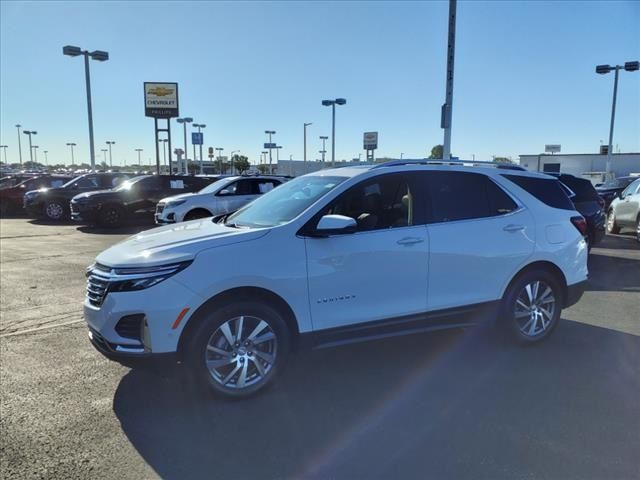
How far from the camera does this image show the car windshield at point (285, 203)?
4.27 meters

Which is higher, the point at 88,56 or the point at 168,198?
the point at 88,56

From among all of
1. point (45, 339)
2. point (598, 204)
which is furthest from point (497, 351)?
point (598, 204)

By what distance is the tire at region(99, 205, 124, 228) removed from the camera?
51.2ft

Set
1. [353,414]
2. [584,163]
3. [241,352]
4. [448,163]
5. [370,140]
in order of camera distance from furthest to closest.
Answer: [584,163] < [370,140] < [448,163] < [241,352] < [353,414]

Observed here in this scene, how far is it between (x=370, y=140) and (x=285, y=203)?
85.0 feet

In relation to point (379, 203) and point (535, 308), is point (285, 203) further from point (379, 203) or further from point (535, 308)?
point (535, 308)

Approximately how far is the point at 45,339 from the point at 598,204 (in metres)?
10.2

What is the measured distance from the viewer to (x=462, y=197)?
15.6 ft

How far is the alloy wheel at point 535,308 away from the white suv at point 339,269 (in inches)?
0.6

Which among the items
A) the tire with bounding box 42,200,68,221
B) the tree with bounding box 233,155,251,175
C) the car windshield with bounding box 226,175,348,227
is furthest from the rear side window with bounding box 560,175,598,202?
the tree with bounding box 233,155,251,175

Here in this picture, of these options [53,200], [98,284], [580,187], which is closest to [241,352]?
[98,284]

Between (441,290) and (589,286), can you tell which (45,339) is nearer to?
(441,290)

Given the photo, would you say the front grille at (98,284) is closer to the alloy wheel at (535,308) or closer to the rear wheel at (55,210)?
the alloy wheel at (535,308)

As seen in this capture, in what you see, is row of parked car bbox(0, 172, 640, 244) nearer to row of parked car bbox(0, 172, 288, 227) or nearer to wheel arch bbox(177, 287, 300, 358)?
row of parked car bbox(0, 172, 288, 227)
